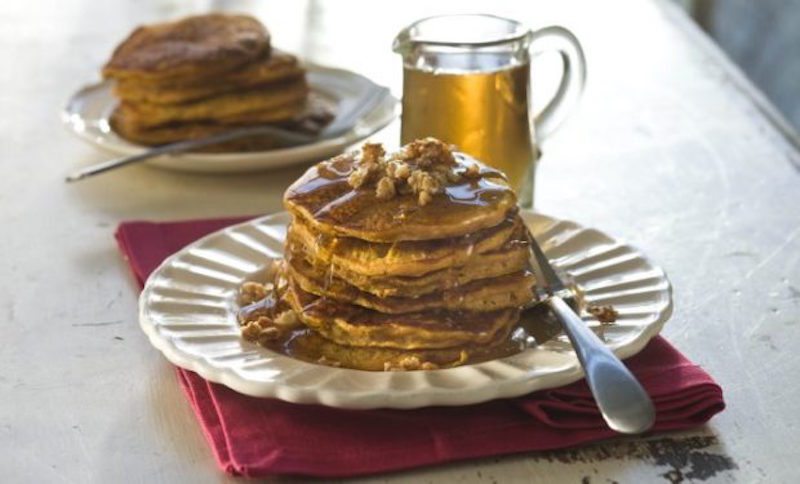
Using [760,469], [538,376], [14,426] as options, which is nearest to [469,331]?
[538,376]

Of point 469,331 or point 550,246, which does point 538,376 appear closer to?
point 469,331

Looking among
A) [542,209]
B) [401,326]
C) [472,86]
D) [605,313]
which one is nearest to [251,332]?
[401,326]

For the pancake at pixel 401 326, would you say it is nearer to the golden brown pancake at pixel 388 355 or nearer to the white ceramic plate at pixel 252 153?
the golden brown pancake at pixel 388 355

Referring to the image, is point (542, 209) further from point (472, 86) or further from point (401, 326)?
point (401, 326)

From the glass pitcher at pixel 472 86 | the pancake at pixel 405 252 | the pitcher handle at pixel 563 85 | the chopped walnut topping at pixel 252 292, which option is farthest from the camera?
the pitcher handle at pixel 563 85

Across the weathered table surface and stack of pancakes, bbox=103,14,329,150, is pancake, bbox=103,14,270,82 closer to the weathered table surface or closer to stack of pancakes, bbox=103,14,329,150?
stack of pancakes, bbox=103,14,329,150

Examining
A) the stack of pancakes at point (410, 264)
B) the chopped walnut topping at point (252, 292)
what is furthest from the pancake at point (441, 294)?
the chopped walnut topping at point (252, 292)

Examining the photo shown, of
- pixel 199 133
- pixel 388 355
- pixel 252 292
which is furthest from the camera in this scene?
pixel 199 133
